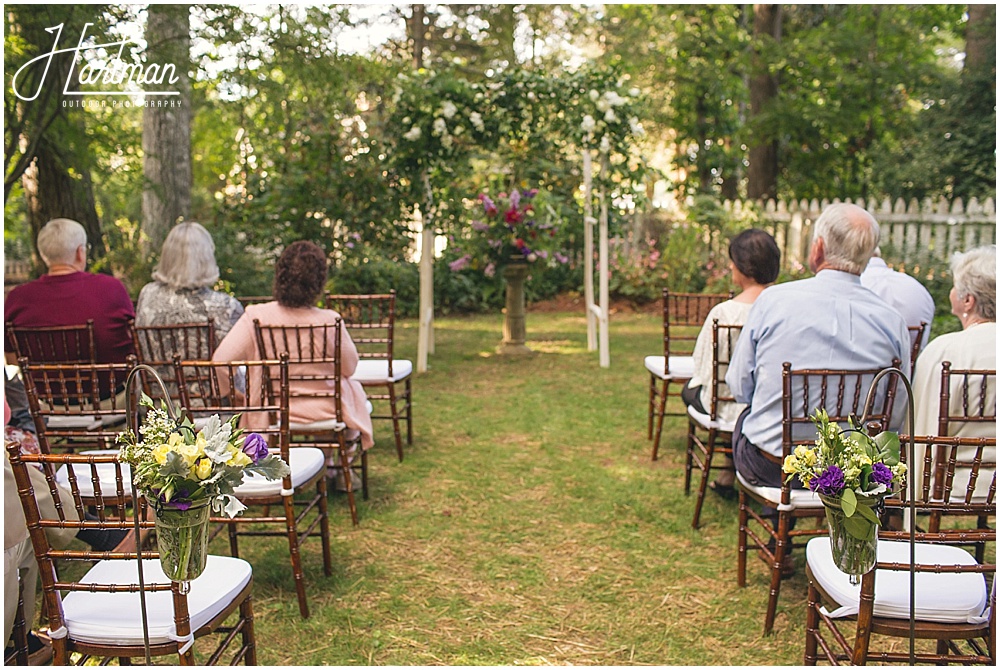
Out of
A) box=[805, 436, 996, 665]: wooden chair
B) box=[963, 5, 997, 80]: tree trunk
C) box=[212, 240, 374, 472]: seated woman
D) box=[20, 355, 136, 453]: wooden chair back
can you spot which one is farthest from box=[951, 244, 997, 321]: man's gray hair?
box=[963, 5, 997, 80]: tree trunk

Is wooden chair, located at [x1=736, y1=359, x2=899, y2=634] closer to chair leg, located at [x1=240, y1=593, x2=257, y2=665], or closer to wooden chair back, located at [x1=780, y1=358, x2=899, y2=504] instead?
wooden chair back, located at [x1=780, y1=358, x2=899, y2=504]

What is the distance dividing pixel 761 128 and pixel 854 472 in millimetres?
10966

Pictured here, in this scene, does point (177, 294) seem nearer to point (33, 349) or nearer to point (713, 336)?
point (33, 349)

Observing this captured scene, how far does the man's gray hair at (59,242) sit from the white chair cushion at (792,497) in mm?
3216

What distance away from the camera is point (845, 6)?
504 inches

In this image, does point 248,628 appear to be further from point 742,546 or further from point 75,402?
point 75,402

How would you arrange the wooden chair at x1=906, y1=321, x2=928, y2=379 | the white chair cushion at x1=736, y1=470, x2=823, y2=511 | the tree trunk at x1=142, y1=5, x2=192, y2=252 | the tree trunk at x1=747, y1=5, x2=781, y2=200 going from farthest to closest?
the tree trunk at x1=747, y1=5, x2=781, y2=200
the tree trunk at x1=142, y1=5, x2=192, y2=252
the wooden chair at x1=906, y1=321, x2=928, y2=379
the white chair cushion at x1=736, y1=470, x2=823, y2=511

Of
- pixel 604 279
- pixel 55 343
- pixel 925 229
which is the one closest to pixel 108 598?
pixel 55 343

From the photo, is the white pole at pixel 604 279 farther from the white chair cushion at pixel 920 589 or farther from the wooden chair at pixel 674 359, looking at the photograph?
the white chair cushion at pixel 920 589

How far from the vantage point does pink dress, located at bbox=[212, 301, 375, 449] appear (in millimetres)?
3566

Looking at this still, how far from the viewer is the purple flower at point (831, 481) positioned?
163 centimetres

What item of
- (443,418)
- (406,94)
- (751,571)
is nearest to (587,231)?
(406,94)

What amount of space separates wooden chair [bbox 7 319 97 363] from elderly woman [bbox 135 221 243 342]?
1.14 feet

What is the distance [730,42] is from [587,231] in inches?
238
